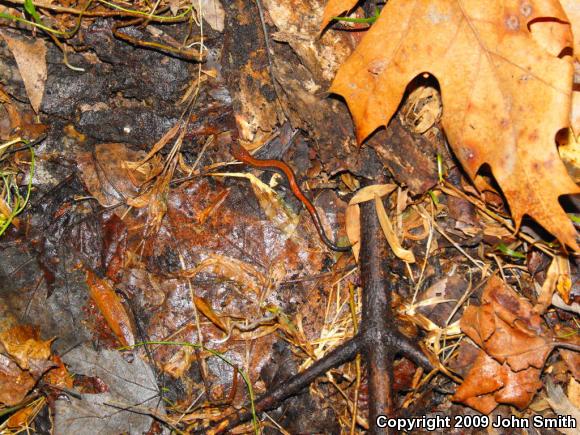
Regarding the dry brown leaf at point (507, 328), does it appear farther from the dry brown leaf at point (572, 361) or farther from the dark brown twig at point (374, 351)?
the dark brown twig at point (374, 351)

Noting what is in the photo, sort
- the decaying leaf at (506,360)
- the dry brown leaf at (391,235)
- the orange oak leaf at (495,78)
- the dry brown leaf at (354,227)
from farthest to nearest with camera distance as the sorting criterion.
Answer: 1. the dry brown leaf at (354,227)
2. the dry brown leaf at (391,235)
3. the decaying leaf at (506,360)
4. the orange oak leaf at (495,78)

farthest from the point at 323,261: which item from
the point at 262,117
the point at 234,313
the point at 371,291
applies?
the point at 262,117

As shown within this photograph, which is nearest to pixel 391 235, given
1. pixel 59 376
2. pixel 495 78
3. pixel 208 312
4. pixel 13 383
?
pixel 495 78

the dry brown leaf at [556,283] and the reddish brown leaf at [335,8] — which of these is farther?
the dry brown leaf at [556,283]

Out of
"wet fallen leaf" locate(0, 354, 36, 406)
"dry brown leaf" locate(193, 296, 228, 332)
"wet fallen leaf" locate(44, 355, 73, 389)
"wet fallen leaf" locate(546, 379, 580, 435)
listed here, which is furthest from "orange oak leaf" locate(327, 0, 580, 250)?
"wet fallen leaf" locate(0, 354, 36, 406)

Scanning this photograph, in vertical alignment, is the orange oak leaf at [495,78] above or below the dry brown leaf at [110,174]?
above

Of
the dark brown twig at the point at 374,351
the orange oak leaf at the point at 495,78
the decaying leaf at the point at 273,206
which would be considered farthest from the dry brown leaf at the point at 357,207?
the orange oak leaf at the point at 495,78

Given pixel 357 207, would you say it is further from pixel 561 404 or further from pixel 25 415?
pixel 25 415
